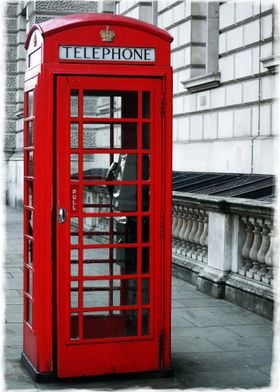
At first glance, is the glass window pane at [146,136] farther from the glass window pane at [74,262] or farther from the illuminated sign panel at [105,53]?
the glass window pane at [74,262]

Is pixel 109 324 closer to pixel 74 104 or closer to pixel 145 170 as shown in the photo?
pixel 145 170

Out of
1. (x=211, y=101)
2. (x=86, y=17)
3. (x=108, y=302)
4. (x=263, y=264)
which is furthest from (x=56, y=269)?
(x=211, y=101)

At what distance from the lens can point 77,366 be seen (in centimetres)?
581

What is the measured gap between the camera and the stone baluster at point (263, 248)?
26.2 feet

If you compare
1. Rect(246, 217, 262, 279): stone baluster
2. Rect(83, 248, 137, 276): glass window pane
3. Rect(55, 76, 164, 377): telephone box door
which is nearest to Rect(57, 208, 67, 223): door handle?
Rect(55, 76, 164, 377): telephone box door

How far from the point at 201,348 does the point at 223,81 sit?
23.4ft

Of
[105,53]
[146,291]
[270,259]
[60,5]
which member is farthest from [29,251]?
[60,5]

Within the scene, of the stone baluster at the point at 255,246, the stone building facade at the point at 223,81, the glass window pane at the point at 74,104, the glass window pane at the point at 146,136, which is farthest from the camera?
the stone building facade at the point at 223,81

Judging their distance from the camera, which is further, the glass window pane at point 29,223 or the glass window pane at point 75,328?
the glass window pane at point 29,223

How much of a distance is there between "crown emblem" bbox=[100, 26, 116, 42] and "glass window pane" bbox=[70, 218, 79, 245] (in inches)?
47.7

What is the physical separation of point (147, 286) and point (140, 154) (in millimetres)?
904

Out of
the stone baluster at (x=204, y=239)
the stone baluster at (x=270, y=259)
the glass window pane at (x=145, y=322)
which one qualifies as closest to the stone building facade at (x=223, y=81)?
the stone baluster at (x=204, y=239)

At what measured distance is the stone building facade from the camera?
11375 millimetres

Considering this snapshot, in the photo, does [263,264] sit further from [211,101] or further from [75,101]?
[211,101]
